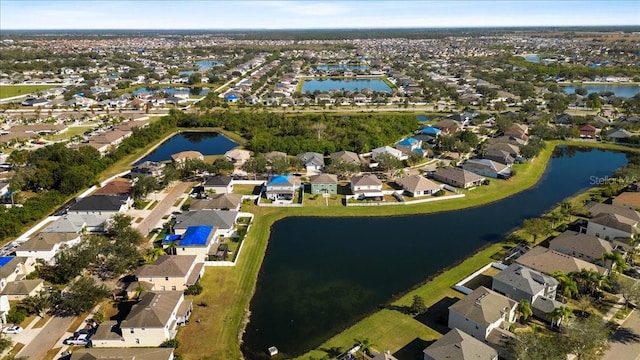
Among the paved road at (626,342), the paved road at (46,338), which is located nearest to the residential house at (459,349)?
the paved road at (626,342)

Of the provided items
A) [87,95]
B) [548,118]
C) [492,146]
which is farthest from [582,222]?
[87,95]

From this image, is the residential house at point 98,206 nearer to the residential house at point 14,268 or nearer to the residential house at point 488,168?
the residential house at point 14,268

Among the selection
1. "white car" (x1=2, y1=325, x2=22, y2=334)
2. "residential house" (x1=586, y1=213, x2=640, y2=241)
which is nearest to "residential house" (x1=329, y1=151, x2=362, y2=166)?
"residential house" (x1=586, y1=213, x2=640, y2=241)

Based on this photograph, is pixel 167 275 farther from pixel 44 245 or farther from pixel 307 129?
pixel 307 129

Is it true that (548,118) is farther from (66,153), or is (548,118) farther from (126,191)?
(66,153)

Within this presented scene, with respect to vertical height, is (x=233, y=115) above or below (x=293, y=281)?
above
